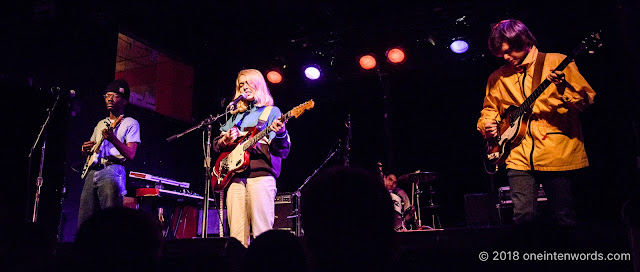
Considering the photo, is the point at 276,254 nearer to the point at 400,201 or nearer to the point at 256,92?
the point at 256,92

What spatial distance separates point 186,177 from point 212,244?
7339 millimetres

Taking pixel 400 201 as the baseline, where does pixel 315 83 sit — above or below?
above

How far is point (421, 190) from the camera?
10547mm

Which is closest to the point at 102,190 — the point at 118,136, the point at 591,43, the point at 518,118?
the point at 118,136

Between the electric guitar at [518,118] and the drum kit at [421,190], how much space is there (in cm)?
540

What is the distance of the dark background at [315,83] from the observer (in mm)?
7359

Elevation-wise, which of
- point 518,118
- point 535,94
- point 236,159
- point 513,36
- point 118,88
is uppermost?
point 118,88

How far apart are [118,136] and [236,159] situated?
1947 millimetres

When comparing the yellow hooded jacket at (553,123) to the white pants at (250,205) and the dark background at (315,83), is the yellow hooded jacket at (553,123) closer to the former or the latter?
the white pants at (250,205)

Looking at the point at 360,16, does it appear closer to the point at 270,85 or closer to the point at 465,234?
the point at 270,85

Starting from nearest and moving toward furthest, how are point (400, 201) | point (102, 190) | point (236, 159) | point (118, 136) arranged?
1. point (236, 159)
2. point (102, 190)
3. point (118, 136)
4. point (400, 201)

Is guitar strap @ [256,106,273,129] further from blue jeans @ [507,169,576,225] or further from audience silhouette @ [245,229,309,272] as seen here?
audience silhouette @ [245,229,309,272]

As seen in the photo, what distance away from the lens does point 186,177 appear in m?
9.99

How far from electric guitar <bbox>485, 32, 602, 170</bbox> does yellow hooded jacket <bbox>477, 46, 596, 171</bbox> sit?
4 cm
